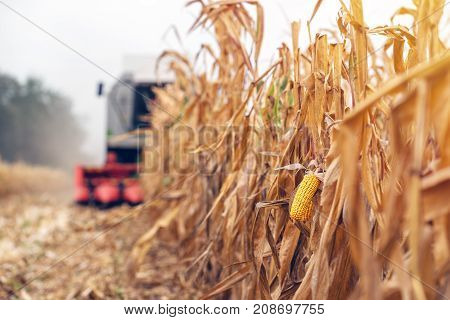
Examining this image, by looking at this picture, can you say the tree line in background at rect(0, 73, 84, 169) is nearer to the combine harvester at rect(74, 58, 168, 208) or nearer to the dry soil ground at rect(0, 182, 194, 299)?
the combine harvester at rect(74, 58, 168, 208)

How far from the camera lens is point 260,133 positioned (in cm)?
204

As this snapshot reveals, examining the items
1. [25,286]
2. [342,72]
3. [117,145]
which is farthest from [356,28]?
[117,145]

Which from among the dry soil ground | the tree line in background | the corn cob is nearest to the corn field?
the corn cob

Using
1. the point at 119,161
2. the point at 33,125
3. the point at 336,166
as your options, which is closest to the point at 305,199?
the point at 336,166

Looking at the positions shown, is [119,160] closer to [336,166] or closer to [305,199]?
[305,199]

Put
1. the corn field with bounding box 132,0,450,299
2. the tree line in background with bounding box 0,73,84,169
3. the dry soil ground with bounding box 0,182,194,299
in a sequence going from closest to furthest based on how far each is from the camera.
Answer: the corn field with bounding box 132,0,450,299 < the dry soil ground with bounding box 0,182,194,299 < the tree line in background with bounding box 0,73,84,169

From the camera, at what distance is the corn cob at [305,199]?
136 centimetres

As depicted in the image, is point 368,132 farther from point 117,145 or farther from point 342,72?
point 117,145

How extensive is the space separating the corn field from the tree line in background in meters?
30.3

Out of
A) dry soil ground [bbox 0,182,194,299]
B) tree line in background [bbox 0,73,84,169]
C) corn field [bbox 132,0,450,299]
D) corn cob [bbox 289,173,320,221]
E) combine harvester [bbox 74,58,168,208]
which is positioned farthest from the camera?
tree line in background [bbox 0,73,84,169]

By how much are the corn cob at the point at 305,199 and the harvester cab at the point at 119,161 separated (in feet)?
12.6

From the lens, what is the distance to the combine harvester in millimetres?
7098

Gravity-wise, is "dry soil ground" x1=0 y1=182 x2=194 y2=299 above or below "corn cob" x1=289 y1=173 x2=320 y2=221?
below

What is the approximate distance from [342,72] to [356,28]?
0.18m
